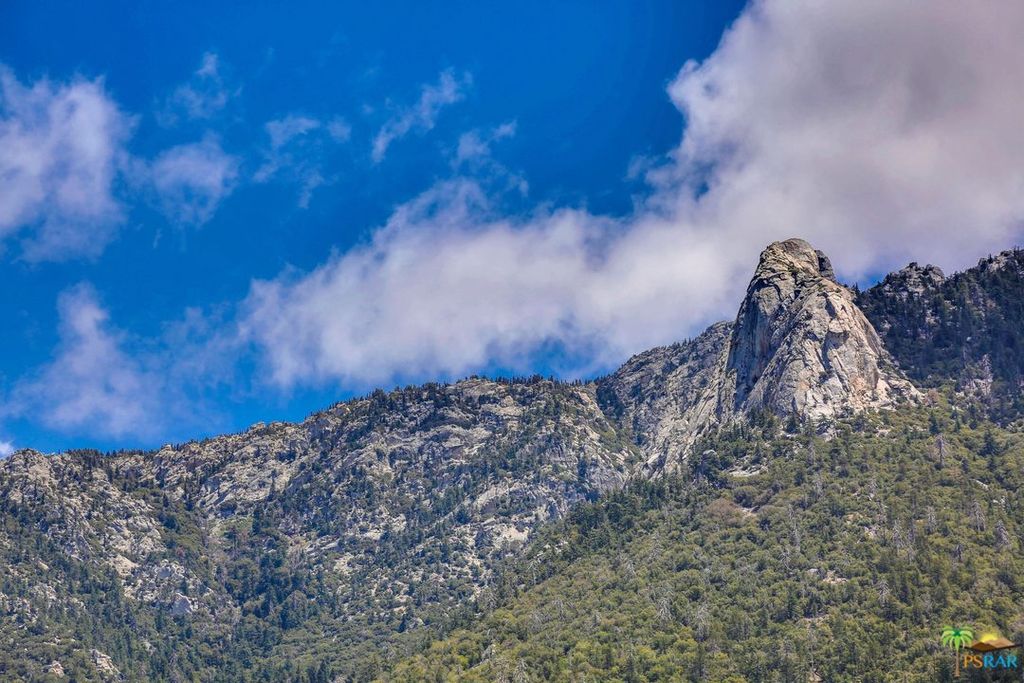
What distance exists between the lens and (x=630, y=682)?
174750 millimetres

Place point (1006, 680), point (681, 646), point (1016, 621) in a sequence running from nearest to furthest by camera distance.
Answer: point (1006, 680) < point (1016, 621) < point (681, 646)

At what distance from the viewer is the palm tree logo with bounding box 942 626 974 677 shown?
14338 centimetres

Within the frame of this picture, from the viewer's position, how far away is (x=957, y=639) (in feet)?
473

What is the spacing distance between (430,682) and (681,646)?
1830 inches

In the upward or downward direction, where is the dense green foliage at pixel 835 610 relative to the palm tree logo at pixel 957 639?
upward

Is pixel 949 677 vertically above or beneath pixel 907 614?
beneath

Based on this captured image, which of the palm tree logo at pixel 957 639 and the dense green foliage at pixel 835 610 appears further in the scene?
the dense green foliage at pixel 835 610

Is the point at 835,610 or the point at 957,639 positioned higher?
Result: the point at 835,610

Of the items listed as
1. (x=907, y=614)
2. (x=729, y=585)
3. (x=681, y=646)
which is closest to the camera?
(x=907, y=614)

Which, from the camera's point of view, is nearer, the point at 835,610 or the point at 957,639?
the point at 957,639

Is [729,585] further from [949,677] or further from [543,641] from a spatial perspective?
[949,677]

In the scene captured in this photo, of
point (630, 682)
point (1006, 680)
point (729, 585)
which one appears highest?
point (729, 585)

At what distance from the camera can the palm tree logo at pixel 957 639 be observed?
143375 millimetres

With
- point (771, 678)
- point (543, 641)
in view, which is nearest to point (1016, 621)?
point (771, 678)
